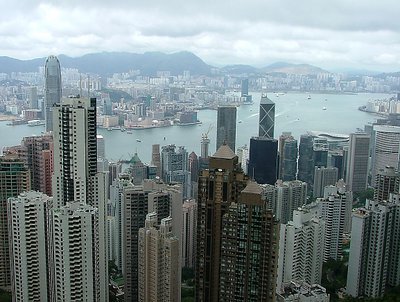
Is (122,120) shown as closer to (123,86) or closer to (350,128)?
(123,86)

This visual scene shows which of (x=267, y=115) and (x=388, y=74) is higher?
(x=388, y=74)

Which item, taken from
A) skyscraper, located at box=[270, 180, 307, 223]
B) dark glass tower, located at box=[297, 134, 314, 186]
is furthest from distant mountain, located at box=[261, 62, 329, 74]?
skyscraper, located at box=[270, 180, 307, 223]

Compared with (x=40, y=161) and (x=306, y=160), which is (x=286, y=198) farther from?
(x=306, y=160)

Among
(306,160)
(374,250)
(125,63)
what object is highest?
(125,63)

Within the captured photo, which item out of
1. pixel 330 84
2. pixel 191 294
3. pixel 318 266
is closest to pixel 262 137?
pixel 330 84

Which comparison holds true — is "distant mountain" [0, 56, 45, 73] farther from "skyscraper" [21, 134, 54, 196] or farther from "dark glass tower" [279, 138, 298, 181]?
"dark glass tower" [279, 138, 298, 181]

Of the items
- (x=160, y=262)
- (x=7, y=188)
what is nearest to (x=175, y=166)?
(x=7, y=188)
